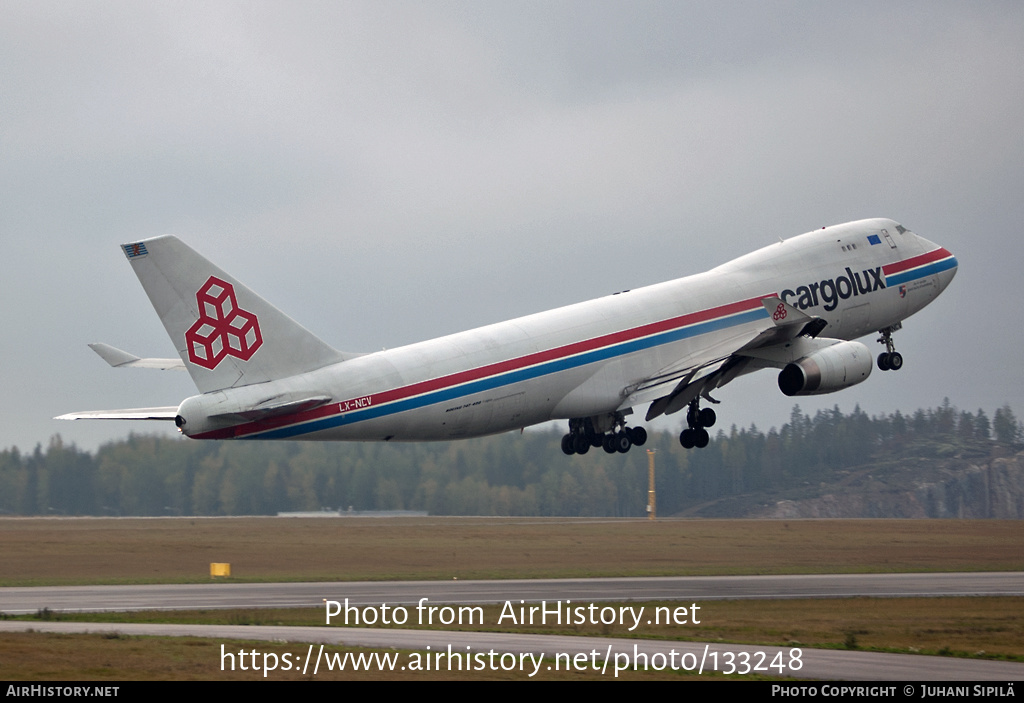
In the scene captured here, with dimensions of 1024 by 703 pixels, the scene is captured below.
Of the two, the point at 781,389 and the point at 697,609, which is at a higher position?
the point at 781,389

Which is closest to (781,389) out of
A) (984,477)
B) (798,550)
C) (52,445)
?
(798,550)

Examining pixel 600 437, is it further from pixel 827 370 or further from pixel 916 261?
pixel 916 261

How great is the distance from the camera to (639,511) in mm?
139375

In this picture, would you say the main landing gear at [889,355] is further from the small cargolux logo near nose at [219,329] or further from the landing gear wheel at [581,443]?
A: the small cargolux logo near nose at [219,329]

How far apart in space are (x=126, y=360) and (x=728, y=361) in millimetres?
21029

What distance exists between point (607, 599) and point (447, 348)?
83.7 feet

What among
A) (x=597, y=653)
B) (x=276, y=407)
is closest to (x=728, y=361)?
(x=597, y=653)

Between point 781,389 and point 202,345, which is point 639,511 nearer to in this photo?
point 781,389

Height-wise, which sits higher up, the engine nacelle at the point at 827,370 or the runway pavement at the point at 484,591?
the engine nacelle at the point at 827,370

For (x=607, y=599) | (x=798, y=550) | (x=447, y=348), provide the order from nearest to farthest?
(x=447, y=348)
(x=607, y=599)
(x=798, y=550)

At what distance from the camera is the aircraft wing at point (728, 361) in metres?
46.2

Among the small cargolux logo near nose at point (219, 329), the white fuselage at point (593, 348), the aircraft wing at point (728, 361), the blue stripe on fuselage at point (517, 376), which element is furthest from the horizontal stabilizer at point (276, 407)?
the aircraft wing at point (728, 361)

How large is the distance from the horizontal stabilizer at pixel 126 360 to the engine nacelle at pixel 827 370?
70.0 ft

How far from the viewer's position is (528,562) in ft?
279
